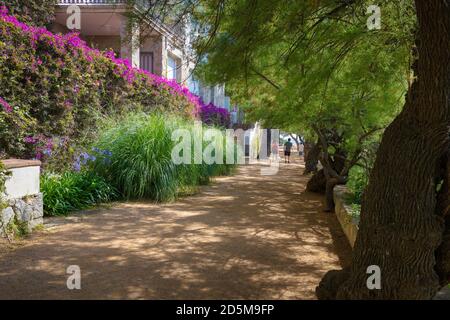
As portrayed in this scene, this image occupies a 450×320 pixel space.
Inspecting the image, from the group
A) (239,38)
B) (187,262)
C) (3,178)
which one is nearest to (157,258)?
(187,262)

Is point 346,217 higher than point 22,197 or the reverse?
the reverse

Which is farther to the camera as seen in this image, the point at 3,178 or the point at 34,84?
the point at 34,84

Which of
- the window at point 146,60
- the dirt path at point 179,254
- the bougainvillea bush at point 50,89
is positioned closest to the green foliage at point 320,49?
the dirt path at point 179,254

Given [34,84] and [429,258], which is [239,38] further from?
[34,84]

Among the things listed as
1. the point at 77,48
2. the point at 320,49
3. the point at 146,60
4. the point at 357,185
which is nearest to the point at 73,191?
the point at 77,48

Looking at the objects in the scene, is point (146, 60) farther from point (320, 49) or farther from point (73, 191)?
point (320, 49)

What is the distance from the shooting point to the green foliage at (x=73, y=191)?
6902 mm

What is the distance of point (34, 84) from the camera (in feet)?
24.8

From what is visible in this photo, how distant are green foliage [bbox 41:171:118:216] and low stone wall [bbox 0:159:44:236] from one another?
0.80 metres

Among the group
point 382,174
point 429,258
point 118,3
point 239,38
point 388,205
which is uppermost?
point 118,3

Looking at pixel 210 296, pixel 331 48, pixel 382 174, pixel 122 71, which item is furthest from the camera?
pixel 122 71

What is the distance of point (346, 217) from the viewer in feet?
20.5

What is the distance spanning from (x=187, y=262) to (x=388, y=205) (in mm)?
2596

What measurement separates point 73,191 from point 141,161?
1612 millimetres
